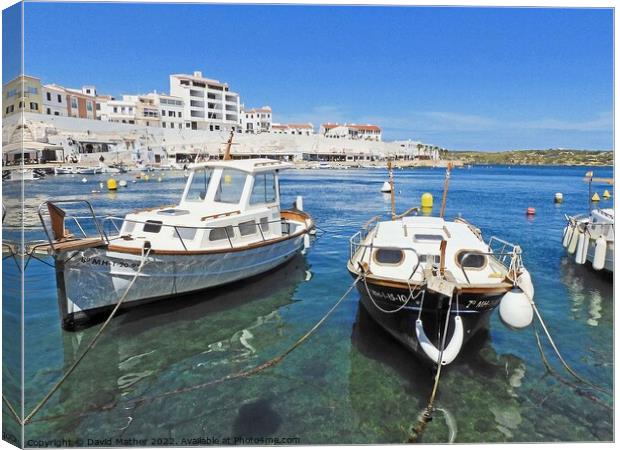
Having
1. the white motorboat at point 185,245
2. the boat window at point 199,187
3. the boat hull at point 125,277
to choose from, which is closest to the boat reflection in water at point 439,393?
the boat hull at point 125,277

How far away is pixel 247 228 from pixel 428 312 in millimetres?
6151

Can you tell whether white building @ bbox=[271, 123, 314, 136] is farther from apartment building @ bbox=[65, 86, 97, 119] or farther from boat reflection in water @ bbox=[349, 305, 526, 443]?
boat reflection in water @ bbox=[349, 305, 526, 443]

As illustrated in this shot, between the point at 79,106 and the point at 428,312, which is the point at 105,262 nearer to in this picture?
the point at 428,312

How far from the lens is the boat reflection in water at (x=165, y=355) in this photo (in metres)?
6.09

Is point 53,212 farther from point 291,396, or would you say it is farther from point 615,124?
point 615,124

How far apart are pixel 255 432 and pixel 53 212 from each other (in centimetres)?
524

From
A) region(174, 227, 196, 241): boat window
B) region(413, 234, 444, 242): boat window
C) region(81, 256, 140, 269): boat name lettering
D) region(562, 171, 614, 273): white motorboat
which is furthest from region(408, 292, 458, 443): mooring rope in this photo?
region(562, 171, 614, 273): white motorboat

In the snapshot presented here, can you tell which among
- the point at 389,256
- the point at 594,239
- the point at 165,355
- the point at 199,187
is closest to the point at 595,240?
the point at 594,239

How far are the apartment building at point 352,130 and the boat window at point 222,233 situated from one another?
11983 centimetres

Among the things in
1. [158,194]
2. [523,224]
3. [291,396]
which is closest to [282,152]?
[158,194]

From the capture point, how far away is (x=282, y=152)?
96.1 m

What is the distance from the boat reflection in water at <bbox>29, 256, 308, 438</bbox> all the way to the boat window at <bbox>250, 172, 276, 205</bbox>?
2657mm

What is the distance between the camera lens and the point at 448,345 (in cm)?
662

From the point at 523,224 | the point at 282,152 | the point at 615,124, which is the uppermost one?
the point at 282,152
